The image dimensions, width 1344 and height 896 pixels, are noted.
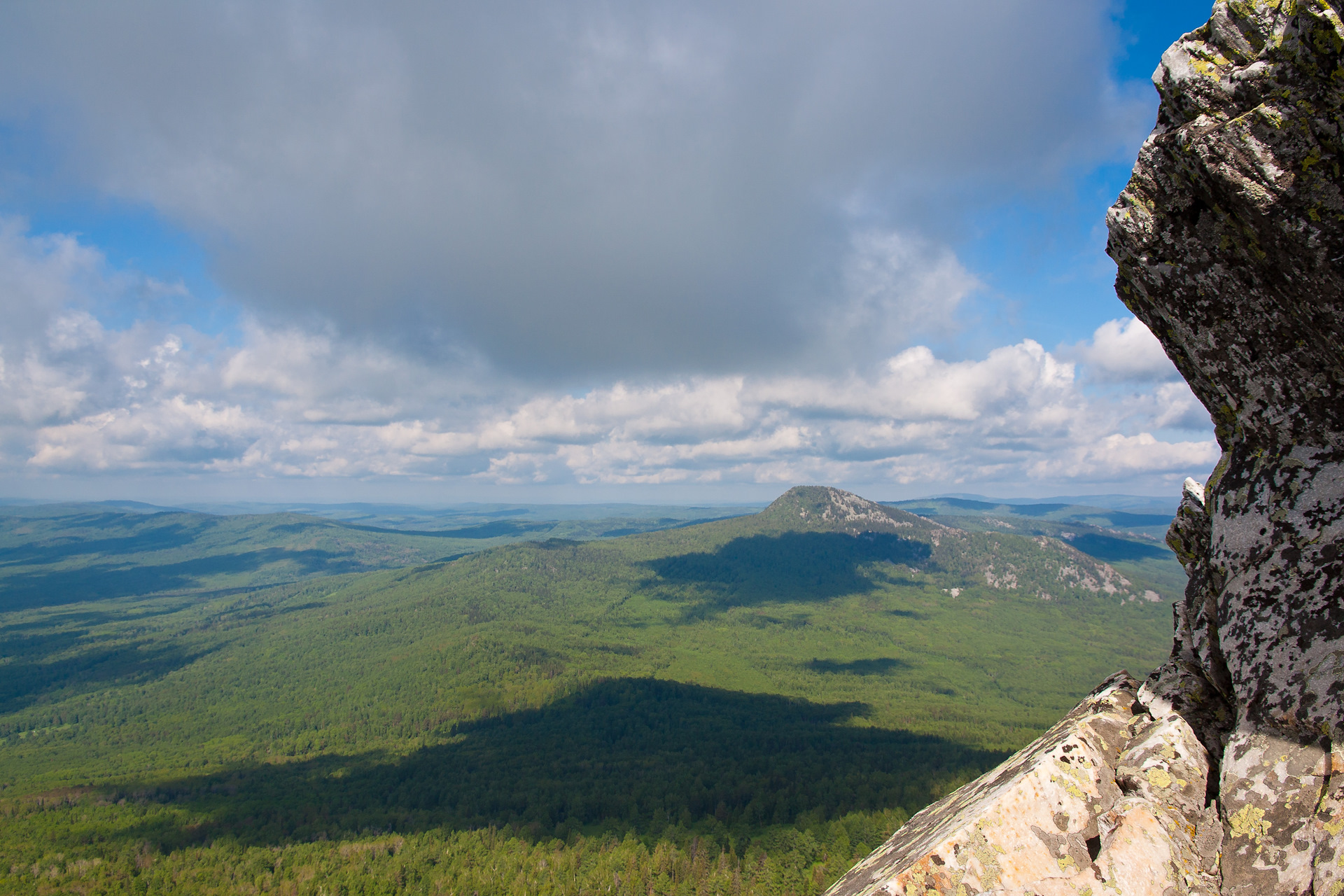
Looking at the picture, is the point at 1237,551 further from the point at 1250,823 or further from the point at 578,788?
the point at 578,788

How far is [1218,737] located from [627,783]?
181 metres

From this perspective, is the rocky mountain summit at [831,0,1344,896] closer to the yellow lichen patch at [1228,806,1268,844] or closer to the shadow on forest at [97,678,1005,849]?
the yellow lichen patch at [1228,806,1268,844]

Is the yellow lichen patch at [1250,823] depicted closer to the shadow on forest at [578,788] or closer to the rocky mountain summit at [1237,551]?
the rocky mountain summit at [1237,551]

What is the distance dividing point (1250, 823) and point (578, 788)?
597ft

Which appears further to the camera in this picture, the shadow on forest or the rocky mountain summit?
the shadow on forest

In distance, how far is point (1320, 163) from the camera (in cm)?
651

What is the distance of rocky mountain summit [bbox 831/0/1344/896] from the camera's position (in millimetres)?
6414

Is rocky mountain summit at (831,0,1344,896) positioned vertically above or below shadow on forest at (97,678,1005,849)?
above

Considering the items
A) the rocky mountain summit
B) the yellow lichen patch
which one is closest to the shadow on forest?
the rocky mountain summit

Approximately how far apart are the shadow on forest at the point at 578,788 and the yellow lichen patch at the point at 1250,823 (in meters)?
144

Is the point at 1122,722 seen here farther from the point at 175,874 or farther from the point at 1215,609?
the point at 175,874

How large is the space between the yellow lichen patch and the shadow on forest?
472 feet

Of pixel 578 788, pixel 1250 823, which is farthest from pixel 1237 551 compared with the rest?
pixel 578 788

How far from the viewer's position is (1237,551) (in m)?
7.88
